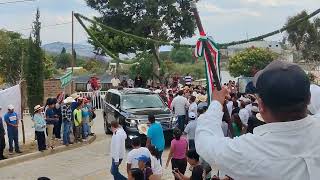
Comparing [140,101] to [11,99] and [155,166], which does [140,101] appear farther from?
[155,166]

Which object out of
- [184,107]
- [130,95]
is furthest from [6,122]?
[184,107]

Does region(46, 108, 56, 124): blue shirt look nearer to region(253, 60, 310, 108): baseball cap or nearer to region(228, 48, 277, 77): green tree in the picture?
region(253, 60, 310, 108): baseball cap

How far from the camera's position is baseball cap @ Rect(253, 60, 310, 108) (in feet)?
6.50

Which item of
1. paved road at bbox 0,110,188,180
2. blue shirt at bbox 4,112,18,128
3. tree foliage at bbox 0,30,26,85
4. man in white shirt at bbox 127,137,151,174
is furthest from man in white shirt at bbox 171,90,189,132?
tree foliage at bbox 0,30,26,85

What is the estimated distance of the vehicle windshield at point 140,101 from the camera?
17625 mm

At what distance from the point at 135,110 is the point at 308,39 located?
32.6 metres

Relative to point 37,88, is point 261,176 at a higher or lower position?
higher

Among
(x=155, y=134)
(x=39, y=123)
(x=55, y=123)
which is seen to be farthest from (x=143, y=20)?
(x=155, y=134)

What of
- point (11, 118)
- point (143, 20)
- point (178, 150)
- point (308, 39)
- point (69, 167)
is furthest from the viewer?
point (308, 39)

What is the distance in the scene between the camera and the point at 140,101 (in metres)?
17.9

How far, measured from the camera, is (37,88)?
20.7 metres

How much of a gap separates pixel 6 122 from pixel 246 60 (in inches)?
1664

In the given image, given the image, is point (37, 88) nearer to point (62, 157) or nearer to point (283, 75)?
point (62, 157)

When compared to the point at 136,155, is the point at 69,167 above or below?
below
